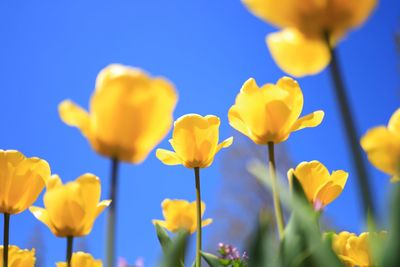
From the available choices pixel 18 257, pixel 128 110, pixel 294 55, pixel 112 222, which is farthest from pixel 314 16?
pixel 18 257

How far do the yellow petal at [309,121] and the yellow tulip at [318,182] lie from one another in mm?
121

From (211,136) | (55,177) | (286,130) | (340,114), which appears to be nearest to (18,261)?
(55,177)

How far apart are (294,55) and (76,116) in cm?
44

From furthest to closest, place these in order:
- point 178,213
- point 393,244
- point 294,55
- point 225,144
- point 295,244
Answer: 1. point 178,213
2. point 225,144
3. point 295,244
4. point 294,55
5. point 393,244

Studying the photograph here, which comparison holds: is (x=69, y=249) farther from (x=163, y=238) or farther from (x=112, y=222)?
(x=163, y=238)

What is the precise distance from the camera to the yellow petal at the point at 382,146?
1.13m

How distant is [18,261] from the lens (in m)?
1.90

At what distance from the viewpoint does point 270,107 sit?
1500 mm

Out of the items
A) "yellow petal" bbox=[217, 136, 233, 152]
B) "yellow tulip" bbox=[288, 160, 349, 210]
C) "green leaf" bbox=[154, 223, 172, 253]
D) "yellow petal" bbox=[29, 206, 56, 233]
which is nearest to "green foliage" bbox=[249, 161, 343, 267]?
"yellow tulip" bbox=[288, 160, 349, 210]

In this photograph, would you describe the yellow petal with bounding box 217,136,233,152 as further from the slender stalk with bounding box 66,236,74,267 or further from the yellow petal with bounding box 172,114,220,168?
the slender stalk with bounding box 66,236,74,267

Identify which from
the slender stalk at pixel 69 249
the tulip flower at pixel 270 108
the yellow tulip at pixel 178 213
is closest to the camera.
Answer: the slender stalk at pixel 69 249

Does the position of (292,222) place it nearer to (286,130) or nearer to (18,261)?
(286,130)

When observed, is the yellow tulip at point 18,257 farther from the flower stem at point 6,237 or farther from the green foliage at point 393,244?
the green foliage at point 393,244

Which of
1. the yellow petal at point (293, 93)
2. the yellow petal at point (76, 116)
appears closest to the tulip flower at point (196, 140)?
the yellow petal at point (293, 93)
